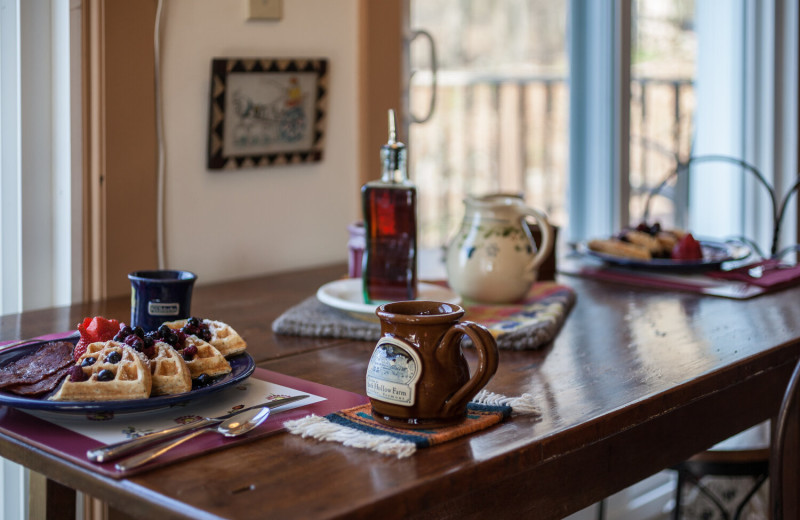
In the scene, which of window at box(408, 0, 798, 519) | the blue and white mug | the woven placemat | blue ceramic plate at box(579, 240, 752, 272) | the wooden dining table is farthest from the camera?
window at box(408, 0, 798, 519)

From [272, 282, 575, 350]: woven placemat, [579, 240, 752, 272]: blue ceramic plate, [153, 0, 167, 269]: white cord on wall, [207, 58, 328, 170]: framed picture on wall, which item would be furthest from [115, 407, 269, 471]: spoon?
[579, 240, 752, 272]: blue ceramic plate

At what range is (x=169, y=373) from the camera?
91 cm

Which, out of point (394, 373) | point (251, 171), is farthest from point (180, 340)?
point (251, 171)

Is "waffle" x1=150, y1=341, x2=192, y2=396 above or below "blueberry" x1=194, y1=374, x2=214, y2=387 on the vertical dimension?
above

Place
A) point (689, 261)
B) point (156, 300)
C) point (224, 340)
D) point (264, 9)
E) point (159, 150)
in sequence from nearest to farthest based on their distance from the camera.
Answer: point (224, 340)
point (156, 300)
point (159, 150)
point (264, 9)
point (689, 261)

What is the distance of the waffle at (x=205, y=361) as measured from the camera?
941 millimetres

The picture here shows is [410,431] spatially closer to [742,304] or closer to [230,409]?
[230,409]

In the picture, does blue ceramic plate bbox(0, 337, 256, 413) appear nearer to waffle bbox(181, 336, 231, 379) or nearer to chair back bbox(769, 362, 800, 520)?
waffle bbox(181, 336, 231, 379)

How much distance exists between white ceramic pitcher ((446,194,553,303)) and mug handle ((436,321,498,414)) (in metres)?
0.58

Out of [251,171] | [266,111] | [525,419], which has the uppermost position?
[266,111]

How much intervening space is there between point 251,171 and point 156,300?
0.64 metres

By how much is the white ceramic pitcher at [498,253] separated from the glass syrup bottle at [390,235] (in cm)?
14

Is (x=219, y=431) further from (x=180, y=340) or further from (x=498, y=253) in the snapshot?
(x=498, y=253)

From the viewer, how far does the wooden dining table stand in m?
0.74
